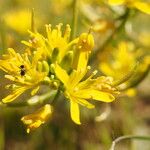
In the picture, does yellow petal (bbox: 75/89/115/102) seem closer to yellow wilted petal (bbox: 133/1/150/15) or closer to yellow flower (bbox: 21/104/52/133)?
yellow flower (bbox: 21/104/52/133)

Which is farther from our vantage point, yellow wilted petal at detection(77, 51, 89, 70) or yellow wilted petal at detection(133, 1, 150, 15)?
yellow wilted petal at detection(133, 1, 150, 15)

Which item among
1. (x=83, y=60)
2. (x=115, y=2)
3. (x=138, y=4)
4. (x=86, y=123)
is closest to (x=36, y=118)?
(x=83, y=60)

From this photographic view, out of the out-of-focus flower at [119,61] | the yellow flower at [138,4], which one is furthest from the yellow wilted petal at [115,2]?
the out-of-focus flower at [119,61]

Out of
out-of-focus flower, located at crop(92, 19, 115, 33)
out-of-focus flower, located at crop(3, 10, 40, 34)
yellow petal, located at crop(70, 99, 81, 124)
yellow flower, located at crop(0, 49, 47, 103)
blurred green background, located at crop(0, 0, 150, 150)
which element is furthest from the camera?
out-of-focus flower, located at crop(3, 10, 40, 34)

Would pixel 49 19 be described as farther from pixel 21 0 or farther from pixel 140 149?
pixel 140 149

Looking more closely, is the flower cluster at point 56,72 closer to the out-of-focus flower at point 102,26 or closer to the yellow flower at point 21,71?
the yellow flower at point 21,71

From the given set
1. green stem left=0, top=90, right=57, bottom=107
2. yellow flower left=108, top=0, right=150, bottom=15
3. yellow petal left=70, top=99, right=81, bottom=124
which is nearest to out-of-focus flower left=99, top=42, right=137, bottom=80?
yellow flower left=108, top=0, right=150, bottom=15
